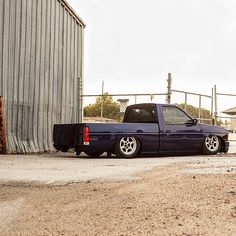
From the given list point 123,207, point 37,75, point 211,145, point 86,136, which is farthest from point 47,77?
point 123,207

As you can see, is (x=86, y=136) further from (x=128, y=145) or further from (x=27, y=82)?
(x=27, y=82)

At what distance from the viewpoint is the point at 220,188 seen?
5.41 metres

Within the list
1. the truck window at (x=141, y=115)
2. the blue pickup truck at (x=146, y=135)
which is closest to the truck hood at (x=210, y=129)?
the blue pickup truck at (x=146, y=135)

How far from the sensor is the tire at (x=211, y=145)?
12852 millimetres

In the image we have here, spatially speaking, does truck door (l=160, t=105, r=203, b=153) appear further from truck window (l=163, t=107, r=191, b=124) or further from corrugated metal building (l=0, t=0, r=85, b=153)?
corrugated metal building (l=0, t=0, r=85, b=153)

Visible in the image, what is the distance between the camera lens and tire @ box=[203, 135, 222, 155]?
1285 centimetres

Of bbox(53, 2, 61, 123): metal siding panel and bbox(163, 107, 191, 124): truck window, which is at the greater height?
bbox(53, 2, 61, 123): metal siding panel

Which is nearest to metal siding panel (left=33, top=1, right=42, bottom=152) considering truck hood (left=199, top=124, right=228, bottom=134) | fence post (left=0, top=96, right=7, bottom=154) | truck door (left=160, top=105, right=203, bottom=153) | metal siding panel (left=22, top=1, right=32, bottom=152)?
metal siding panel (left=22, top=1, right=32, bottom=152)

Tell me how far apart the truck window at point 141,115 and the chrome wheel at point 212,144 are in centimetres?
182

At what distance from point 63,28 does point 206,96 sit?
622 cm

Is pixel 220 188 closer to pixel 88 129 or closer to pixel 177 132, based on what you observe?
pixel 88 129

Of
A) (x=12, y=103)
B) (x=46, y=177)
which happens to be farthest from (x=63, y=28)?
(x=46, y=177)

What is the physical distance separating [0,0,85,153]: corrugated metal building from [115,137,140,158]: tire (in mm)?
3213

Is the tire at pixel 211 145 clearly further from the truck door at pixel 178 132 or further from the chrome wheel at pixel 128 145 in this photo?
the chrome wheel at pixel 128 145
